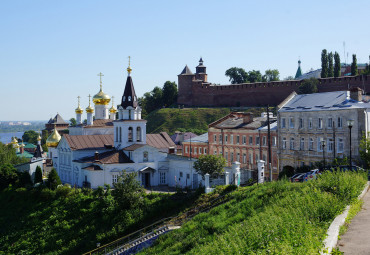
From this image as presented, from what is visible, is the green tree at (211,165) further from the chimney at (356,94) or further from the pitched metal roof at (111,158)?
the chimney at (356,94)

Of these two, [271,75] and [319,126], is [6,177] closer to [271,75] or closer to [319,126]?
[319,126]

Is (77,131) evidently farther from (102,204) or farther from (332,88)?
(332,88)

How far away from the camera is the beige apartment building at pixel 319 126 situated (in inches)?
1220

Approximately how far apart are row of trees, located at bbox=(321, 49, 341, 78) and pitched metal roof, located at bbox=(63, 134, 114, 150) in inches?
1511

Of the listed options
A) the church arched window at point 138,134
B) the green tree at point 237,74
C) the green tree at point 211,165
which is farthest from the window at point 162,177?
the green tree at point 237,74

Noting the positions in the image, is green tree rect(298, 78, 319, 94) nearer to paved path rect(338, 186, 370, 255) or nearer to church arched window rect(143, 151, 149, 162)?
church arched window rect(143, 151, 149, 162)

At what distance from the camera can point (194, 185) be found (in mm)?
36875

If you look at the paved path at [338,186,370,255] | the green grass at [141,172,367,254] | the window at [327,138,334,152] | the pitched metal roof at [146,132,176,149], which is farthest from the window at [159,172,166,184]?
the paved path at [338,186,370,255]

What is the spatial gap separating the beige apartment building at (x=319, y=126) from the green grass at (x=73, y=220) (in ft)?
28.3

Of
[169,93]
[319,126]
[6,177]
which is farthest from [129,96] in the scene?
[169,93]

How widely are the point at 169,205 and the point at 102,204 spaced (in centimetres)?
464

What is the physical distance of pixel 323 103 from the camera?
34219 millimetres

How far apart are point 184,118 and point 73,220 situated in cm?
4633

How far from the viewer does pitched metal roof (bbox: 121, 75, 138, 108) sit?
139 ft
